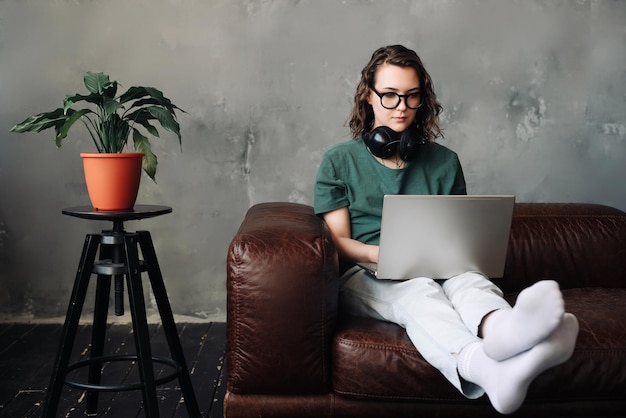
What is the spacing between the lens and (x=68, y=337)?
6.33 feet

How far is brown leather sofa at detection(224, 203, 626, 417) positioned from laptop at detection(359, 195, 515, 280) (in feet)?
0.48

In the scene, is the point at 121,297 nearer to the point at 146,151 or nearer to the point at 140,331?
the point at 140,331

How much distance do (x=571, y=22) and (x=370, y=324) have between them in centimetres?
186

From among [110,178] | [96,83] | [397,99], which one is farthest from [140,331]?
[397,99]

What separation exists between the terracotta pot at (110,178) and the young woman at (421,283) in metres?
0.54

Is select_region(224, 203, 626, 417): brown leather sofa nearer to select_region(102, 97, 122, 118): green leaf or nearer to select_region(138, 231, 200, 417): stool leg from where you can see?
select_region(138, 231, 200, 417): stool leg

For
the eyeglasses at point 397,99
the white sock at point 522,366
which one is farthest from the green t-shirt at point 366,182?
the white sock at point 522,366

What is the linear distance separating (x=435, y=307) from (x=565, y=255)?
835mm

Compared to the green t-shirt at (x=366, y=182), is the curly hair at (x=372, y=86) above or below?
above

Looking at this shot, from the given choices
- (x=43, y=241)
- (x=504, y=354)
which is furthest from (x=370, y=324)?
(x=43, y=241)

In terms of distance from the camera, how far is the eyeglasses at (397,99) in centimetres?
212

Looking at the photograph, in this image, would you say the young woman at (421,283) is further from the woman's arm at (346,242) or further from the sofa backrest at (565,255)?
the sofa backrest at (565,255)

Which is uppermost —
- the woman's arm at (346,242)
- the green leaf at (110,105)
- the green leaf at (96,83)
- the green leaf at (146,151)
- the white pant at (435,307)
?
the green leaf at (96,83)

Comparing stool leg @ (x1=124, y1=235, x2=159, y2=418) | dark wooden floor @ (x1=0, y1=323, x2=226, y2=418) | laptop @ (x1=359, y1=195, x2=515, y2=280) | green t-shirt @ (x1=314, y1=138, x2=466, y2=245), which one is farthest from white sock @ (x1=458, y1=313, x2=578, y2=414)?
dark wooden floor @ (x1=0, y1=323, x2=226, y2=418)
